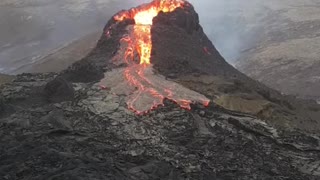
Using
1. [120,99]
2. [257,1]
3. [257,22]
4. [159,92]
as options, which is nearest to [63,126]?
[120,99]

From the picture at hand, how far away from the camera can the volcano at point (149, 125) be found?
12.1 meters

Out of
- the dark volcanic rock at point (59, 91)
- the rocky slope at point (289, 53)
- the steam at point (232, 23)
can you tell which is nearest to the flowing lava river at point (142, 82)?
the dark volcanic rock at point (59, 91)

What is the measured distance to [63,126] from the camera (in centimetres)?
1388

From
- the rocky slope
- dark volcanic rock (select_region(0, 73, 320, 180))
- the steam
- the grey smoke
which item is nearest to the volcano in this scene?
dark volcanic rock (select_region(0, 73, 320, 180))

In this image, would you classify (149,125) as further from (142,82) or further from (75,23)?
(75,23)

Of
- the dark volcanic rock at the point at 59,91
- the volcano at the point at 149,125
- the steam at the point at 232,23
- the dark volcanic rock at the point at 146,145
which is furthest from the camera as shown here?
the steam at the point at 232,23

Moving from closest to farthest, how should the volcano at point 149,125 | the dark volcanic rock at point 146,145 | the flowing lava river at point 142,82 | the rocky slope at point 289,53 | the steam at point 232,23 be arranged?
1. the dark volcanic rock at point 146,145
2. the volcano at point 149,125
3. the flowing lava river at point 142,82
4. the rocky slope at point 289,53
5. the steam at point 232,23

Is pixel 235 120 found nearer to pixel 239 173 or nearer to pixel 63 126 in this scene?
pixel 239 173

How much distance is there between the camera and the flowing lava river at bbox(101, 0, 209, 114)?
15633mm

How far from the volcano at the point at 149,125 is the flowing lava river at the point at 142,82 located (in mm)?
35

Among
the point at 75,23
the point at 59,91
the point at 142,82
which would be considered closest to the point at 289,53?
the point at 142,82

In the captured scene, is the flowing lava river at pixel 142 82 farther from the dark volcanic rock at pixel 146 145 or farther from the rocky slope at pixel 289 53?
the rocky slope at pixel 289 53

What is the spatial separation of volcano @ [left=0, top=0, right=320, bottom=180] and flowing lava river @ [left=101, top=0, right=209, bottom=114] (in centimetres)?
4

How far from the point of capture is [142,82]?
17109 millimetres
